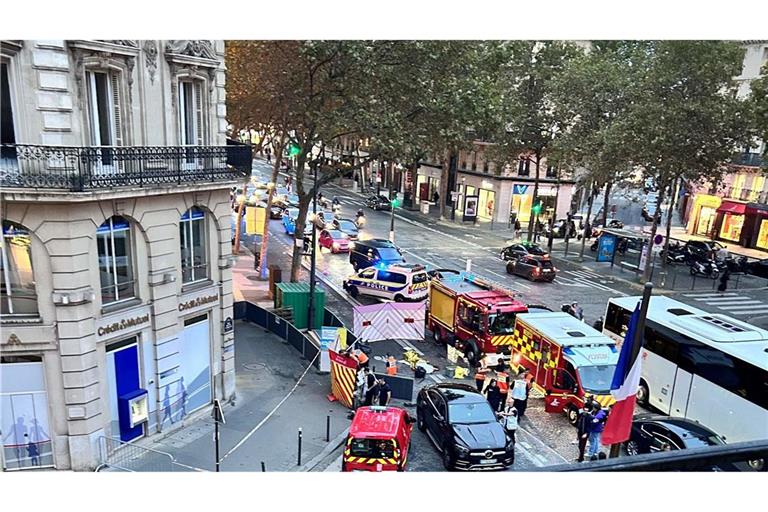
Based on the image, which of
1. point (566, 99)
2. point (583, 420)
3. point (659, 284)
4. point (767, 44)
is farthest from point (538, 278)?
point (767, 44)

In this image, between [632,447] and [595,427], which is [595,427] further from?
[632,447]

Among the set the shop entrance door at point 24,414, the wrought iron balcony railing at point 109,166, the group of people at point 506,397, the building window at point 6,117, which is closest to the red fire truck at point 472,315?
the group of people at point 506,397

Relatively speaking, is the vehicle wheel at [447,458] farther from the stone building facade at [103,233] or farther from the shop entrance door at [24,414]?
the shop entrance door at [24,414]

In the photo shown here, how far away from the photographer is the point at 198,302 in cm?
1562

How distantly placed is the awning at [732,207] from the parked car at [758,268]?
915 cm

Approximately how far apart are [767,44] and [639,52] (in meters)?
16.1

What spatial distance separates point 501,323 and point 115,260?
1205 cm

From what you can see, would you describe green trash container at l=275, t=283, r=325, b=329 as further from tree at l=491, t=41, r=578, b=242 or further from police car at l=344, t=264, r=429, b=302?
tree at l=491, t=41, r=578, b=242

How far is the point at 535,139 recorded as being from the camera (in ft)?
136

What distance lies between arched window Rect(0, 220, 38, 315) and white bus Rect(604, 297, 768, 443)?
16.5m

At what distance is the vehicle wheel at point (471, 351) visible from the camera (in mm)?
20105

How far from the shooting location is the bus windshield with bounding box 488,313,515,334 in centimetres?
1977

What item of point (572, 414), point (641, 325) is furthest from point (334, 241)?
point (641, 325)

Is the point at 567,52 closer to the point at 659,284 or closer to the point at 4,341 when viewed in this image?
the point at 659,284
